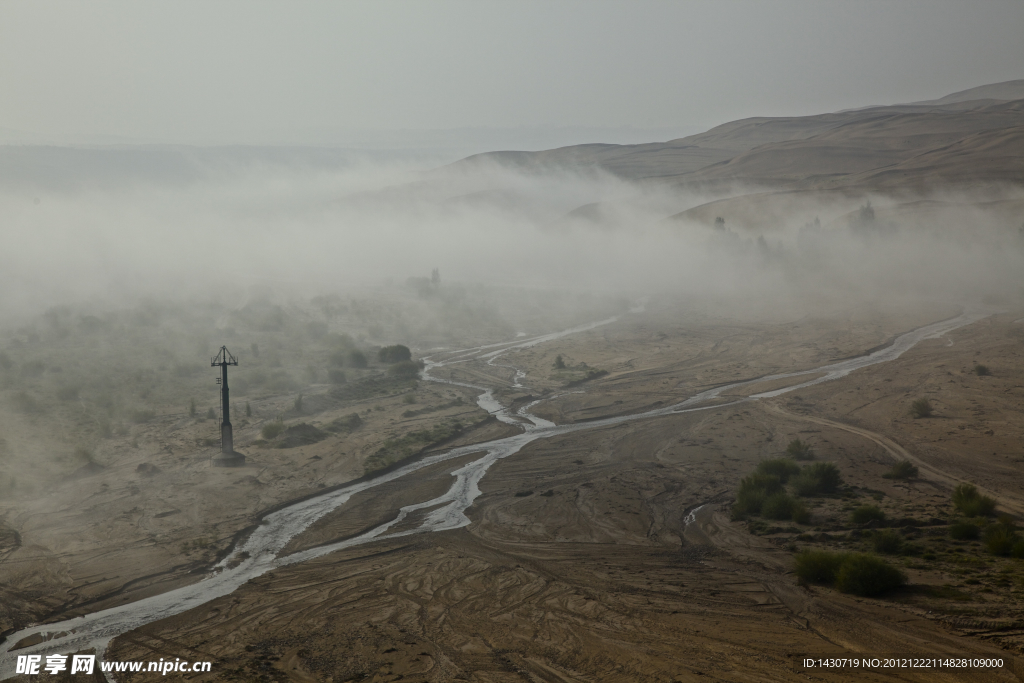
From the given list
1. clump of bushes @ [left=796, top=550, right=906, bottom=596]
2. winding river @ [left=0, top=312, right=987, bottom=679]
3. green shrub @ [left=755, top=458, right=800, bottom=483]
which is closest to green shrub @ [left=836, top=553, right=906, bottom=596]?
clump of bushes @ [left=796, top=550, right=906, bottom=596]

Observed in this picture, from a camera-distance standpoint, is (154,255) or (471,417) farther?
(154,255)

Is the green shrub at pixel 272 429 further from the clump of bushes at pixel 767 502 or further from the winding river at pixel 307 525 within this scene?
the clump of bushes at pixel 767 502

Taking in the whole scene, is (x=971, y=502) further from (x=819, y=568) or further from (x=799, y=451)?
(x=799, y=451)

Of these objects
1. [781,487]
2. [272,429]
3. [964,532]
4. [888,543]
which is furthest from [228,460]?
[964,532]

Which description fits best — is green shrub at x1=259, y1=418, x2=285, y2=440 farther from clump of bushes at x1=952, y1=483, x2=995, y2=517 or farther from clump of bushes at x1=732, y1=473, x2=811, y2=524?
clump of bushes at x1=952, y1=483, x2=995, y2=517

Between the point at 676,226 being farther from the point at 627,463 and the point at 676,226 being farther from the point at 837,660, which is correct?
the point at 837,660

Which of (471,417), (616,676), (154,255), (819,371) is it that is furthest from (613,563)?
(154,255)
